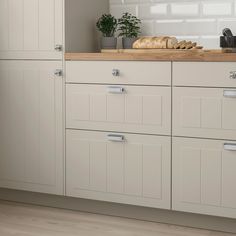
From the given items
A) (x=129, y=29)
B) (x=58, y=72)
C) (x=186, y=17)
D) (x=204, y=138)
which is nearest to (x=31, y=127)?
(x=58, y=72)

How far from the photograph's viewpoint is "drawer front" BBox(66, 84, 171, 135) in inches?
121

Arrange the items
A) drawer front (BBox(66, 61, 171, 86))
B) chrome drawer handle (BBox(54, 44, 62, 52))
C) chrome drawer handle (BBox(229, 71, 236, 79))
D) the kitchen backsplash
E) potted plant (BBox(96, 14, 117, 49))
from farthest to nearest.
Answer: potted plant (BBox(96, 14, 117, 49)) → the kitchen backsplash → chrome drawer handle (BBox(54, 44, 62, 52)) → drawer front (BBox(66, 61, 171, 86)) → chrome drawer handle (BBox(229, 71, 236, 79))

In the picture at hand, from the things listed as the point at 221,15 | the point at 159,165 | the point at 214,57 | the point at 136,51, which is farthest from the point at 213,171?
the point at 221,15

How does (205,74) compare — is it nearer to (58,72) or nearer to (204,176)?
(204,176)

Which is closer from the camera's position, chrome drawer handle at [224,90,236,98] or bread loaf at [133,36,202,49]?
chrome drawer handle at [224,90,236,98]

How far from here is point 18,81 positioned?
11.4 ft

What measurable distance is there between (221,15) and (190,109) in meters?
0.84

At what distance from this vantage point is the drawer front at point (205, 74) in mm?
2885

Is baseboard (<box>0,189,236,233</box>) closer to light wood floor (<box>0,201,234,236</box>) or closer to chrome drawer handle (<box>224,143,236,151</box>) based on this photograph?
light wood floor (<box>0,201,234,236</box>)

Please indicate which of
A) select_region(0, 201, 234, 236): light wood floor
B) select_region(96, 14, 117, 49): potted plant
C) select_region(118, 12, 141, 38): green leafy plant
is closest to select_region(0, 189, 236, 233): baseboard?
select_region(0, 201, 234, 236): light wood floor

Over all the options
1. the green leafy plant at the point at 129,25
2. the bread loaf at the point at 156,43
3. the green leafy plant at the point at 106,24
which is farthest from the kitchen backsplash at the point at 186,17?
the bread loaf at the point at 156,43

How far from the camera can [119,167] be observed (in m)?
3.23

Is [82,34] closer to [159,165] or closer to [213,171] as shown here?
[159,165]

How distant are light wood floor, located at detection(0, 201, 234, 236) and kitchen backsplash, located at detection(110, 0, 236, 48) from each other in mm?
1193
